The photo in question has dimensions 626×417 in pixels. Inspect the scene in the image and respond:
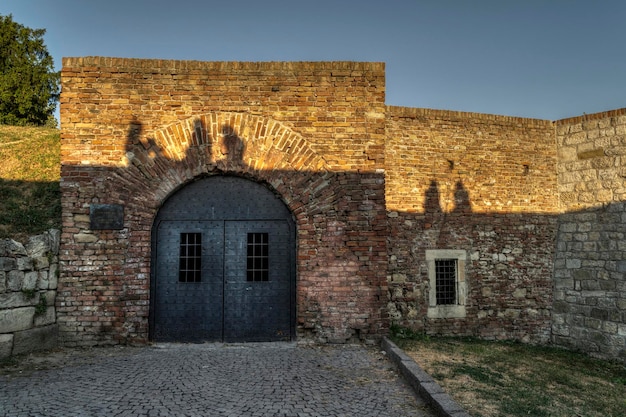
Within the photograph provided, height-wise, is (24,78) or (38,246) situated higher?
(24,78)

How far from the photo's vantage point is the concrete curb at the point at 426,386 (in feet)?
13.8

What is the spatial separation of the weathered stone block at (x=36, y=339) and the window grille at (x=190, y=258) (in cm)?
216

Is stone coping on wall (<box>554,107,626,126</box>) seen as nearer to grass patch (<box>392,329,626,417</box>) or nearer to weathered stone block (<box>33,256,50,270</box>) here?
grass patch (<box>392,329,626,417</box>)

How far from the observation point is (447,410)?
414cm

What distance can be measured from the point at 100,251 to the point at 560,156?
36.2ft

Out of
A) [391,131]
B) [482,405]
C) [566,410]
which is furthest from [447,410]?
[391,131]

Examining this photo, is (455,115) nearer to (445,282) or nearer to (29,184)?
(445,282)

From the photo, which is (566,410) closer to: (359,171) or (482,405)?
(482,405)

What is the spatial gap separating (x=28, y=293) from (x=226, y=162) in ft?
12.6

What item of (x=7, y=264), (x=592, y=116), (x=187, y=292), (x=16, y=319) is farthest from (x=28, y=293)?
(x=592, y=116)

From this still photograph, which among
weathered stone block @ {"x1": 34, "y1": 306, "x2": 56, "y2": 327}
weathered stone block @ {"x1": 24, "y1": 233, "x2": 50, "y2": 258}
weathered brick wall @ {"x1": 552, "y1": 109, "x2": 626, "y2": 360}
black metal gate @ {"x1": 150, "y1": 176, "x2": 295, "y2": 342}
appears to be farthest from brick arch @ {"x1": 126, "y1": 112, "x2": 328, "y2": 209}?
weathered brick wall @ {"x1": 552, "y1": 109, "x2": 626, "y2": 360}

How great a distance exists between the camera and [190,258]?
7645mm

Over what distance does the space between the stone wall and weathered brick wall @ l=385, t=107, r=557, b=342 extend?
675cm

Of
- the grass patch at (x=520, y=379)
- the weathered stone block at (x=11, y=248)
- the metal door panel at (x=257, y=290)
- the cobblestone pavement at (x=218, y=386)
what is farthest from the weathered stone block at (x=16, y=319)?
the grass patch at (x=520, y=379)
